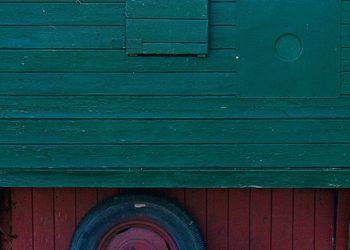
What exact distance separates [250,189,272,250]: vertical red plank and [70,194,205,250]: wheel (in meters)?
0.39

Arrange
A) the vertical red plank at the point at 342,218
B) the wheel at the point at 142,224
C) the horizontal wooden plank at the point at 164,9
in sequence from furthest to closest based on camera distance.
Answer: the vertical red plank at the point at 342,218 → the wheel at the point at 142,224 → the horizontal wooden plank at the point at 164,9

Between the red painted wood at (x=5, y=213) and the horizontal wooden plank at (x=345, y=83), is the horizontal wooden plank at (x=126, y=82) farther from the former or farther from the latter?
the red painted wood at (x=5, y=213)

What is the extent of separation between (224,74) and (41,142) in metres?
1.02

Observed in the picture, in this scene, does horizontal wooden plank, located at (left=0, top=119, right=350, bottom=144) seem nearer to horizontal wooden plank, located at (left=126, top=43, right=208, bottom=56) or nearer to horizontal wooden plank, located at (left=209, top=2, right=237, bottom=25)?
horizontal wooden plank, located at (left=126, top=43, right=208, bottom=56)

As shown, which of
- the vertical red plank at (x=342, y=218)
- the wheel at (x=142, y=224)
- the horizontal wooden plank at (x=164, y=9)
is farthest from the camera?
the vertical red plank at (x=342, y=218)

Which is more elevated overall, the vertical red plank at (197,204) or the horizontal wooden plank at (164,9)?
the horizontal wooden plank at (164,9)

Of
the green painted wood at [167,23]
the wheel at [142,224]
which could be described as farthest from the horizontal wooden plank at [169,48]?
the wheel at [142,224]

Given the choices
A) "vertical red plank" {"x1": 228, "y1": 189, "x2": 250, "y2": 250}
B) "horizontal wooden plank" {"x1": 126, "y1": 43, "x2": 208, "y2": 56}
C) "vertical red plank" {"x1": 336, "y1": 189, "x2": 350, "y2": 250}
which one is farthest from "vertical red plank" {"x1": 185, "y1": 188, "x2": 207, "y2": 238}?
"horizontal wooden plank" {"x1": 126, "y1": 43, "x2": 208, "y2": 56}

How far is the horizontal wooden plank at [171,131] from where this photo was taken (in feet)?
10.8

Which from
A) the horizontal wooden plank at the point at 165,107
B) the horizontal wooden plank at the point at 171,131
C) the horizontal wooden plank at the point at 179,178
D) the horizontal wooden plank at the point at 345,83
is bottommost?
the horizontal wooden plank at the point at 179,178

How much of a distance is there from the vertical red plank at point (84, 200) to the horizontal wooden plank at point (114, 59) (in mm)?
834

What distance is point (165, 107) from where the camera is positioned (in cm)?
330

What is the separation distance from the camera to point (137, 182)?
133 inches

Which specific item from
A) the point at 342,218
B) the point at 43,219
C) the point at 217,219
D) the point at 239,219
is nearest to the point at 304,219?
the point at 342,218
